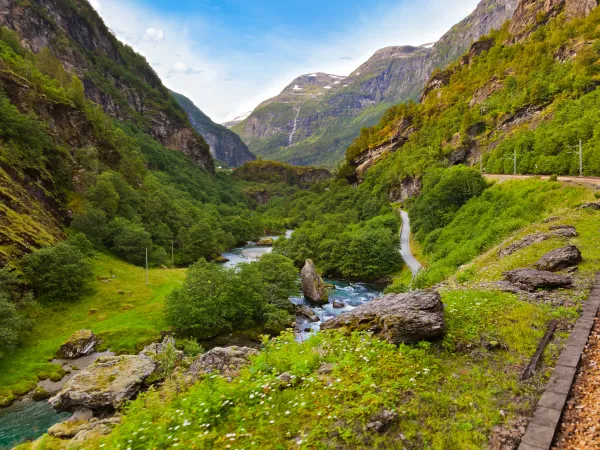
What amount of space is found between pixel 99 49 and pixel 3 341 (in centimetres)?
22331

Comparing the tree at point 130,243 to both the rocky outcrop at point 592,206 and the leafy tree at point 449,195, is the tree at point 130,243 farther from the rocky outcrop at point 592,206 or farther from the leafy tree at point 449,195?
the rocky outcrop at point 592,206

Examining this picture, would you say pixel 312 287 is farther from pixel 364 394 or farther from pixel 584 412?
pixel 584 412

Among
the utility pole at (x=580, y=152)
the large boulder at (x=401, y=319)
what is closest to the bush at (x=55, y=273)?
the large boulder at (x=401, y=319)

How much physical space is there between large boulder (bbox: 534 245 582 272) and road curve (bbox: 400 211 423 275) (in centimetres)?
2890

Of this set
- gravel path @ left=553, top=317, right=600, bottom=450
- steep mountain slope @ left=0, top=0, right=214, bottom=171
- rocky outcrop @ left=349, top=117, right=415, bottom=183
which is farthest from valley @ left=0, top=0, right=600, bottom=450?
steep mountain slope @ left=0, top=0, right=214, bottom=171

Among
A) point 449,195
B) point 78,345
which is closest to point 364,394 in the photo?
point 78,345

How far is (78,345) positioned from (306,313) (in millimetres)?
25574

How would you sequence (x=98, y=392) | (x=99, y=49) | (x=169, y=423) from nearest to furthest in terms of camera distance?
(x=169, y=423) → (x=98, y=392) → (x=99, y=49)

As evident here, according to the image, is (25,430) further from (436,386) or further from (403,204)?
(403,204)

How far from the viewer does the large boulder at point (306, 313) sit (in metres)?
40.5

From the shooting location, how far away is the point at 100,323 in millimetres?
39875

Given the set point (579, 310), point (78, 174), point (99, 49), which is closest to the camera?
point (579, 310)

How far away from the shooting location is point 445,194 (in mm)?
56250

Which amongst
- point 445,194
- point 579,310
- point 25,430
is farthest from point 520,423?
point 445,194
